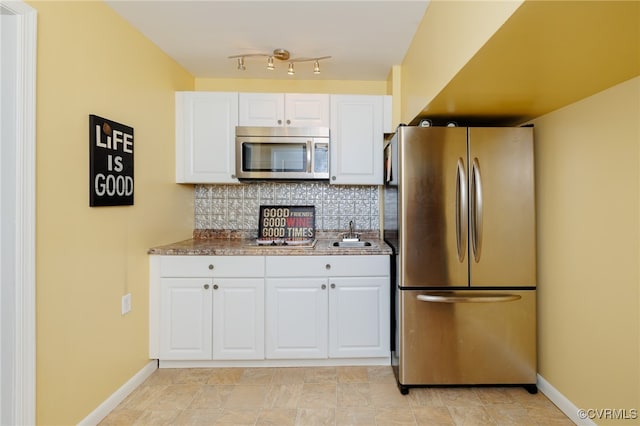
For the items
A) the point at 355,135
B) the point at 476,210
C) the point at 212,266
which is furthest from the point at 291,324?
the point at 355,135

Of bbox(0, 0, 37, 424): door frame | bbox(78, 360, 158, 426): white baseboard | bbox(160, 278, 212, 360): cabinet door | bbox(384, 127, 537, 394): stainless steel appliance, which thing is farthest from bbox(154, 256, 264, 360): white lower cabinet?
bbox(384, 127, 537, 394): stainless steel appliance

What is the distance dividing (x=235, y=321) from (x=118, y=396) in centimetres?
81

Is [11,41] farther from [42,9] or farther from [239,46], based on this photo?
[239,46]

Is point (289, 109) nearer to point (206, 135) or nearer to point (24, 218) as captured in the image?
point (206, 135)

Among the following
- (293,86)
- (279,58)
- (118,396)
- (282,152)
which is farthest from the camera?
(293,86)

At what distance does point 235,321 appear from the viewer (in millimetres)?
2342

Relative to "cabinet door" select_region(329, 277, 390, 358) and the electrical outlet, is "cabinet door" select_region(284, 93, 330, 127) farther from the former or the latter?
the electrical outlet

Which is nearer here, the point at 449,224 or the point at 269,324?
the point at 449,224

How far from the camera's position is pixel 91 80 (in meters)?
1.75

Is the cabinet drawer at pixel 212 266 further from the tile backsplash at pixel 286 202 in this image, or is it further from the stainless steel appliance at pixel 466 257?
the stainless steel appliance at pixel 466 257

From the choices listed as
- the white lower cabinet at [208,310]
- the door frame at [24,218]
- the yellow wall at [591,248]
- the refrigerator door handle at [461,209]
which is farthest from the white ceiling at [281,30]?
the white lower cabinet at [208,310]

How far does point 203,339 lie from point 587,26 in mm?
2689

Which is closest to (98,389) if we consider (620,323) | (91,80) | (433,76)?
(91,80)

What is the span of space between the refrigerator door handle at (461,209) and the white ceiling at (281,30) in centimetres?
102
